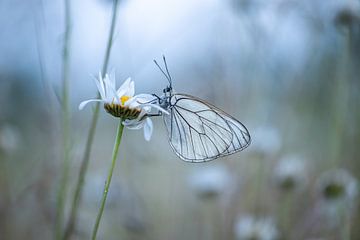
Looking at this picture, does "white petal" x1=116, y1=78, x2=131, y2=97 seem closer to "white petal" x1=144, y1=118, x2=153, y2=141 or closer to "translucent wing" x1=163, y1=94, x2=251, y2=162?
"white petal" x1=144, y1=118, x2=153, y2=141

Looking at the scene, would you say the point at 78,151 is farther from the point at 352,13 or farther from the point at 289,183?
the point at 352,13

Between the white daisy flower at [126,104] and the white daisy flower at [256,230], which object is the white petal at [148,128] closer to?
the white daisy flower at [126,104]

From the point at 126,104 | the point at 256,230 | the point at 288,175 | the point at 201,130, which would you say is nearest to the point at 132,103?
the point at 126,104

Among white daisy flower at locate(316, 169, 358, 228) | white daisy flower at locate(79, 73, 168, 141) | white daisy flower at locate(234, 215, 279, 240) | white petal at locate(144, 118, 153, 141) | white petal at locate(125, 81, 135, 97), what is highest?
white petal at locate(125, 81, 135, 97)

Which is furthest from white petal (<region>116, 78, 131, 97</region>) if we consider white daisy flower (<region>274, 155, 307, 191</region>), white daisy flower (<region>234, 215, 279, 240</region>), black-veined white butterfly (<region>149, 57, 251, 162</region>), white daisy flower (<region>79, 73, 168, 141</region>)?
white daisy flower (<region>274, 155, 307, 191</region>)

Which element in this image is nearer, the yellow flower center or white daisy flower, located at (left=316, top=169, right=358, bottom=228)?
the yellow flower center

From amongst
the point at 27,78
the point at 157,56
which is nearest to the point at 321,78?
the point at 157,56

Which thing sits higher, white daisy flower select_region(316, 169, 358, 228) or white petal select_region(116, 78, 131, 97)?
white petal select_region(116, 78, 131, 97)

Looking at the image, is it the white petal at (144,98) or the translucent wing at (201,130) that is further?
the translucent wing at (201,130)

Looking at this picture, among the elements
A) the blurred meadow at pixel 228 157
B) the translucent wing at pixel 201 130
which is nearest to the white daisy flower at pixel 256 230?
the blurred meadow at pixel 228 157
